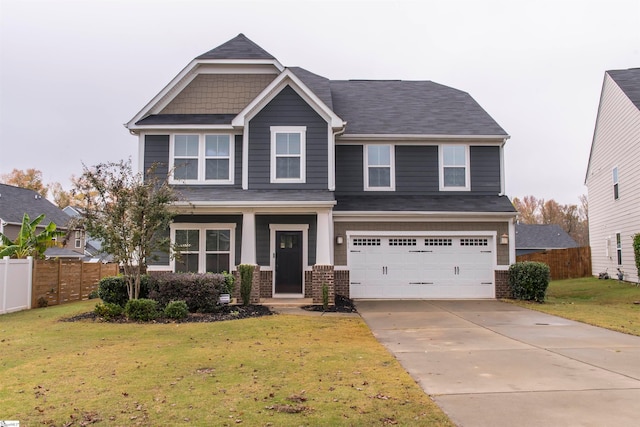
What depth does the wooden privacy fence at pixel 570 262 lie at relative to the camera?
97.0 feet

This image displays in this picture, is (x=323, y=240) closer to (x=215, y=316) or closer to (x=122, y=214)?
(x=215, y=316)

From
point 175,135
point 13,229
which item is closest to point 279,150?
point 175,135

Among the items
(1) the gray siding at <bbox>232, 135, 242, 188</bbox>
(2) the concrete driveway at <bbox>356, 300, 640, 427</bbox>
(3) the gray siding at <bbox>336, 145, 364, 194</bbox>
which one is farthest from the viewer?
(3) the gray siding at <bbox>336, 145, 364, 194</bbox>

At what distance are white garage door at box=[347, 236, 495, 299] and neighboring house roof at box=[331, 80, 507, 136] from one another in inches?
162

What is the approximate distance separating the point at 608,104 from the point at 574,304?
1331cm

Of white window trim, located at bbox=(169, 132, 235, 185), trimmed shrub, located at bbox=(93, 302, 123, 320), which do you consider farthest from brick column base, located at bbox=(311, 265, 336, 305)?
trimmed shrub, located at bbox=(93, 302, 123, 320)

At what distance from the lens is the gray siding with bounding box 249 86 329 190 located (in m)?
16.8

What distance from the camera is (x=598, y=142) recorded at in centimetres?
2681

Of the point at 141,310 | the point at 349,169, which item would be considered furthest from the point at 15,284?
the point at 349,169

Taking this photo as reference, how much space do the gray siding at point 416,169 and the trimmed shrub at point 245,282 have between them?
666 centimetres

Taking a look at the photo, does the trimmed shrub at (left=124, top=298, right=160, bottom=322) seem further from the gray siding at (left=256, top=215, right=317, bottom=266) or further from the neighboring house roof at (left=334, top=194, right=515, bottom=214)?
the neighboring house roof at (left=334, top=194, right=515, bottom=214)

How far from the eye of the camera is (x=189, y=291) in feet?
43.8

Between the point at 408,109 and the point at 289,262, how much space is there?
8225 millimetres

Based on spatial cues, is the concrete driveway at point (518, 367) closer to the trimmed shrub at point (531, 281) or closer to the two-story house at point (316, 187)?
the trimmed shrub at point (531, 281)
